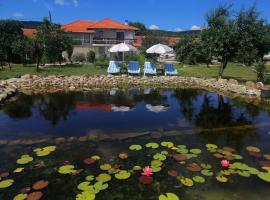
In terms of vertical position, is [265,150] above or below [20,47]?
below

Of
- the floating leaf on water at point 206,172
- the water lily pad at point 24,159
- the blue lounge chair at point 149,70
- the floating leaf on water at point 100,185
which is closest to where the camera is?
the floating leaf on water at point 100,185

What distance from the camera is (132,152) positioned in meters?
5.49

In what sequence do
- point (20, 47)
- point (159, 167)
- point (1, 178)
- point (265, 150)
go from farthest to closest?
point (20, 47)
point (265, 150)
point (159, 167)
point (1, 178)

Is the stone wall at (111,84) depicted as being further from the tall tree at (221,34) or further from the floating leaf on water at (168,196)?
the floating leaf on water at (168,196)

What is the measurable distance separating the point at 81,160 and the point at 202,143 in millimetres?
2633

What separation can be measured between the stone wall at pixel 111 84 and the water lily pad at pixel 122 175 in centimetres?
753

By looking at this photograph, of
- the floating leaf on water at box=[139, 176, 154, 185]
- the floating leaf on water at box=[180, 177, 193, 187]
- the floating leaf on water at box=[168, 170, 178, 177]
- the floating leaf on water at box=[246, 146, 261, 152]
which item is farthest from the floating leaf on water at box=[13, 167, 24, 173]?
the floating leaf on water at box=[246, 146, 261, 152]

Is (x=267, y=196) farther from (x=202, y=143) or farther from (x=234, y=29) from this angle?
(x=234, y=29)

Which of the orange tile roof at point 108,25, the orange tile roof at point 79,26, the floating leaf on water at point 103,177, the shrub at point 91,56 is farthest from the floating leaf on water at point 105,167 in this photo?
the orange tile roof at point 79,26

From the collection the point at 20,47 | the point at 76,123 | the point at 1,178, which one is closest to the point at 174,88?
the point at 76,123

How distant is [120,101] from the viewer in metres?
10.5

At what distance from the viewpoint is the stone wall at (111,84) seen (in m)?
12.0

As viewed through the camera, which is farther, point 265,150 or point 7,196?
point 265,150

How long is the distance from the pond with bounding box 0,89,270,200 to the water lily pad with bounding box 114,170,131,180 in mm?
16
